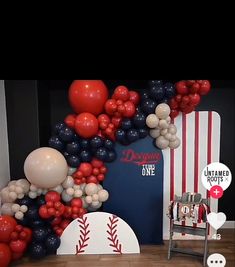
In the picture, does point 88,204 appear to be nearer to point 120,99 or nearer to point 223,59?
point 120,99

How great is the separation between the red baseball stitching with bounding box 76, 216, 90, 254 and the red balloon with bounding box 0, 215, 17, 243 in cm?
61

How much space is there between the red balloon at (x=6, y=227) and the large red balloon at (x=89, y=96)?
1194 millimetres

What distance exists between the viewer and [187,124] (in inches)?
130

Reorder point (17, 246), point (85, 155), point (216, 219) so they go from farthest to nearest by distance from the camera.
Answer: point (216, 219) → point (85, 155) → point (17, 246)

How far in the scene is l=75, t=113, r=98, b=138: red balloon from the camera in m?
2.89

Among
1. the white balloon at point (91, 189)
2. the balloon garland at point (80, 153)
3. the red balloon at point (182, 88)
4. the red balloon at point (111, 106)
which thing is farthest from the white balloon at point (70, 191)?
the red balloon at point (182, 88)

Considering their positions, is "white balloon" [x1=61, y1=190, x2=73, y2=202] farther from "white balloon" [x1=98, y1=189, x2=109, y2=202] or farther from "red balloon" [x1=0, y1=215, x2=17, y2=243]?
"red balloon" [x1=0, y1=215, x2=17, y2=243]

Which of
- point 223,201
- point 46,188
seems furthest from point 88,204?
point 223,201

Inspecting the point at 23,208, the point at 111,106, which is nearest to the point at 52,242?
the point at 23,208

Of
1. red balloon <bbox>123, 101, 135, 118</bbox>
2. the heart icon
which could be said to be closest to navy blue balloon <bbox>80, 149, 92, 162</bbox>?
red balloon <bbox>123, 101, 135, 118</bbox>

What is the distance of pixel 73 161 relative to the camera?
2.98 metres

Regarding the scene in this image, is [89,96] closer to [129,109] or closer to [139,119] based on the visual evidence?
[129,109]

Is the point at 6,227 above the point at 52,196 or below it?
below

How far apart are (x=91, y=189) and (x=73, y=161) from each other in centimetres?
32
